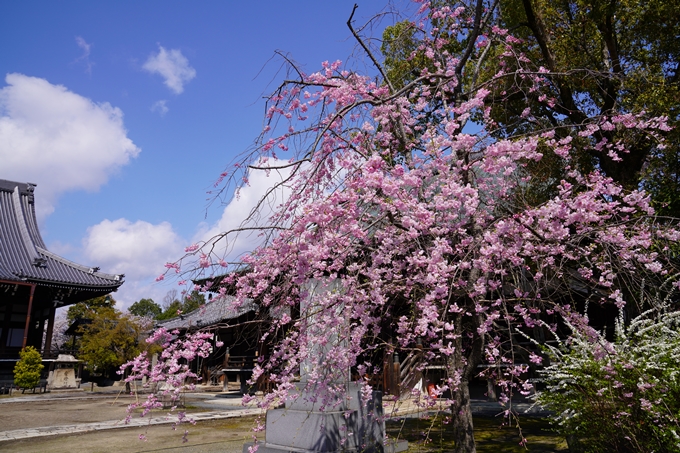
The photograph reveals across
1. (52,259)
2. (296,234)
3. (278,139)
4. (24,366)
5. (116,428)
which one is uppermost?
Result: (52,259)

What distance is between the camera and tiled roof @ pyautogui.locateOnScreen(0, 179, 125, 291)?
21.5 metres

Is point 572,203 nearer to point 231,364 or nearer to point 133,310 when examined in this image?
point 231,364

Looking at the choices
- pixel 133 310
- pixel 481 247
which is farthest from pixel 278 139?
pixel 133 310

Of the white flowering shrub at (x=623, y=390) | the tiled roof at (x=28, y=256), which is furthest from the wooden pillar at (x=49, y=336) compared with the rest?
the white flowering shrub at (x=623, y=390)

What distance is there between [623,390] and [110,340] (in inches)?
844

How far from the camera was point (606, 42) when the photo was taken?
9133 mm

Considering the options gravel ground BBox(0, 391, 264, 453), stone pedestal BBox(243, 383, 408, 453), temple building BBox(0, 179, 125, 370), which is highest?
temple building BBox(0, 179, 125, 370)

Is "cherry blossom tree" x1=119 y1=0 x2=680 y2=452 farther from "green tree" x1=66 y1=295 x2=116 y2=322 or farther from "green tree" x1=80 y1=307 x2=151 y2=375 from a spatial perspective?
"green tree" x1=66 y1=295 x2=116 y2=322

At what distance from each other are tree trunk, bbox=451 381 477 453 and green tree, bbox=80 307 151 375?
65.0 ft

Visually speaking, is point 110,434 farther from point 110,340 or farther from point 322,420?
point 110,340

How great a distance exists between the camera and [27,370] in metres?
19.1

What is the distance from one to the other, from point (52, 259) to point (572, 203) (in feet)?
84.4

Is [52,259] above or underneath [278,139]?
above

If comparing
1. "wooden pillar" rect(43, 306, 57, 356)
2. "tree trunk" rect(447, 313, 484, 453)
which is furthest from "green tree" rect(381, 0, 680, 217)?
"wooden pillar" rect(43, 306, 57, 356)
